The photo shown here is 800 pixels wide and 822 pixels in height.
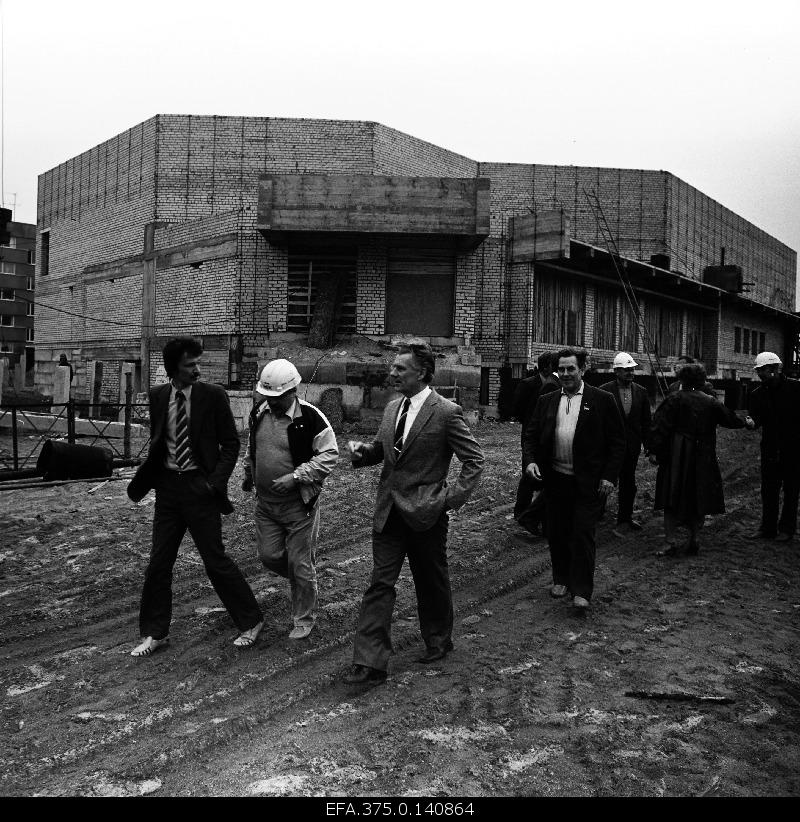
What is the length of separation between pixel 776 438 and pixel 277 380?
217 inches

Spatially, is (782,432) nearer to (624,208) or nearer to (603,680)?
(603,680)

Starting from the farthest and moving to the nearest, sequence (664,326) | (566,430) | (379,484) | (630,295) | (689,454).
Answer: (664,326), (630,295), (689,454), (566,430), (379,484)

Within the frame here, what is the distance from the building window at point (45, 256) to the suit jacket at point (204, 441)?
2791 cm

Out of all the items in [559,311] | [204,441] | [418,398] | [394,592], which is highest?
[559,311]

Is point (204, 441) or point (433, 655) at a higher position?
point (204, 441)

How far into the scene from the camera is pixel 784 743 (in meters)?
3.48

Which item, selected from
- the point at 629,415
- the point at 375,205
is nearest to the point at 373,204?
the point at 375,205

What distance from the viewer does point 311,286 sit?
18.9m

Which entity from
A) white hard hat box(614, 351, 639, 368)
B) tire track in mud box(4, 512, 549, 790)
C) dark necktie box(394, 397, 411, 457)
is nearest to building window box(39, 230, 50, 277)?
white hard hat box(614, 351, 639, 368)

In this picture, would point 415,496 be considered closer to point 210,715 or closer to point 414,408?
A: point 414,408

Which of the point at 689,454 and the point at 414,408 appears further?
the point at 689,454

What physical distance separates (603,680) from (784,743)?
0.96m
